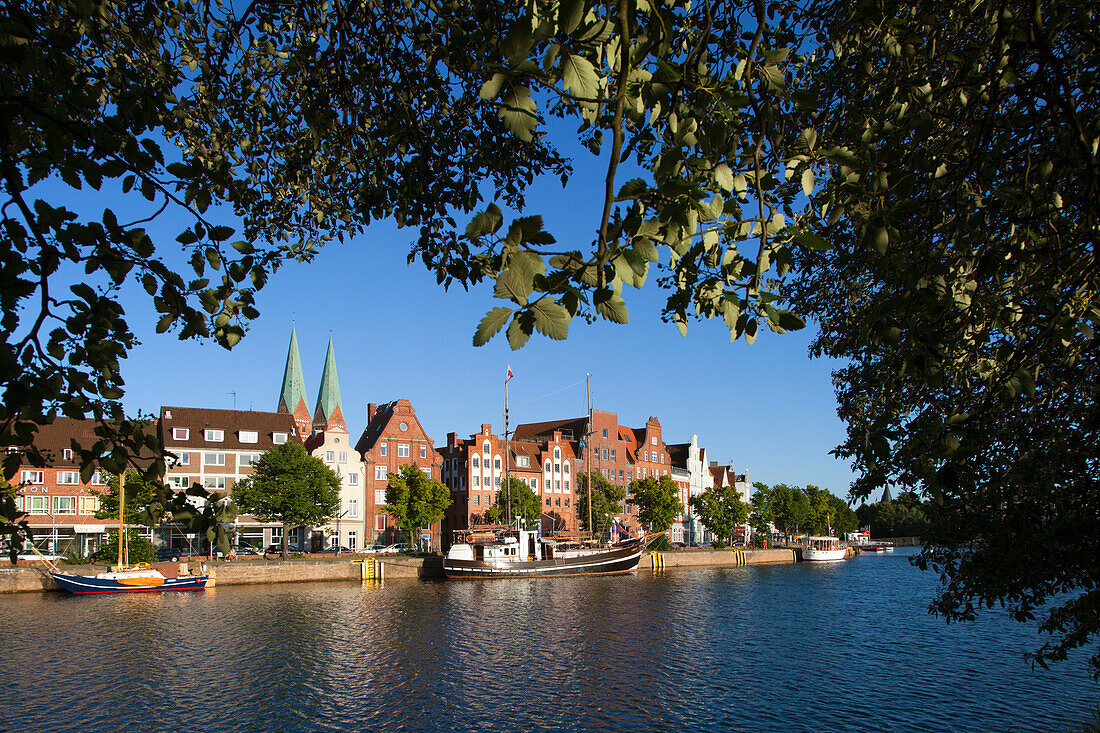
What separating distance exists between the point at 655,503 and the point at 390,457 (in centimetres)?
2940

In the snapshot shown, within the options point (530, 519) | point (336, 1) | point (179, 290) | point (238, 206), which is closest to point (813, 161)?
point (179, 290)

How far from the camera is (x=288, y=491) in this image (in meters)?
61.3

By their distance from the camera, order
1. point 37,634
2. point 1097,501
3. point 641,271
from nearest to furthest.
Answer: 1. point 641,271
2. point 1097,501
3. point 37,634

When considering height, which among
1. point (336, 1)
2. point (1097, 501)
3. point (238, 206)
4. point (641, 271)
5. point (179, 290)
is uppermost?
point (336, 1)

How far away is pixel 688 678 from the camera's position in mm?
→ 24312

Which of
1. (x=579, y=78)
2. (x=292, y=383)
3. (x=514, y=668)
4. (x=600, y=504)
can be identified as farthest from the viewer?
(x=292, y=383)

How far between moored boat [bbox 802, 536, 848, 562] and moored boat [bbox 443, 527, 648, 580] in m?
35.0

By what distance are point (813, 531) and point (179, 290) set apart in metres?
127

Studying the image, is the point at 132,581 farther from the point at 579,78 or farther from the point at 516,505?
the point at 579,78

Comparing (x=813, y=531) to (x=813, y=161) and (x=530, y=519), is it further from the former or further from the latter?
(x=813, y=161)

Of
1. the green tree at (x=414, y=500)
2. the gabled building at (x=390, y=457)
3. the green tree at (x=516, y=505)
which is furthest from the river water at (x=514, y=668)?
the green tree at (x=516, y=505)

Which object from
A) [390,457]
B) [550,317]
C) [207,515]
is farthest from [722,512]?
[550,317]

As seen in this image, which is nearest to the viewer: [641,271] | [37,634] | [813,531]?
[641,271]

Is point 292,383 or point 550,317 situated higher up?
point 292,383
